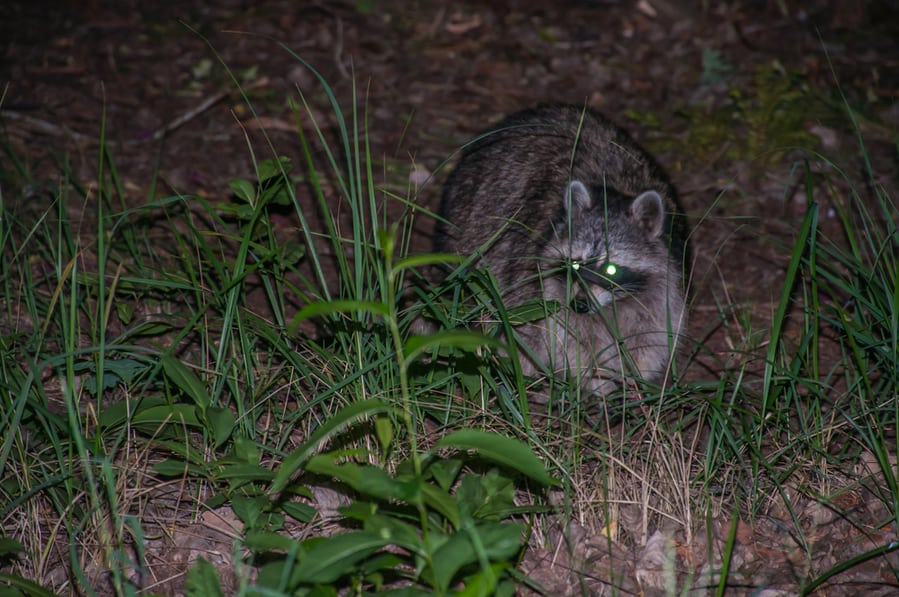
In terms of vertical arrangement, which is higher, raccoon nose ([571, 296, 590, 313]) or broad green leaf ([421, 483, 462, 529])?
broad green leaf ([421, 483, 462, 529])

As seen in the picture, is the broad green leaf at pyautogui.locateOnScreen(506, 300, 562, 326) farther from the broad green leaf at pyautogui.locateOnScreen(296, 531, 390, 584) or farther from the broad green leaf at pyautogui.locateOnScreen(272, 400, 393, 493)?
the broad green leaf at pyautogui.locateOnScreen(296, 531, 390, 584)

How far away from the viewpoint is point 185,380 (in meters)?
3.76

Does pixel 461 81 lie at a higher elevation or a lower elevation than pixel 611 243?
lower

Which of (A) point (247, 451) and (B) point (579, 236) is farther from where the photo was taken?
(B) point (579, 236)

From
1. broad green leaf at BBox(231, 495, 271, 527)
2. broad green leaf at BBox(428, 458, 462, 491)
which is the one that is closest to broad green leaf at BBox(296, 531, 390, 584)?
broad green leaf at BBox(428, 458, 462, 491)

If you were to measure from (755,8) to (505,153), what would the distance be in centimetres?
403

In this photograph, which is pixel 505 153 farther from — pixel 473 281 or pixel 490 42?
pixel 490 42

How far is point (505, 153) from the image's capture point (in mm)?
5531

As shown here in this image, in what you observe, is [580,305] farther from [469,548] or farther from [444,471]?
[469,548]

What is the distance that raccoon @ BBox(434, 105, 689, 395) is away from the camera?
4496 mm

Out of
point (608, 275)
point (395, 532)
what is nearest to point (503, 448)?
point (395, 532)

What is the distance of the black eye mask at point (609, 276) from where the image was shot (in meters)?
4.44

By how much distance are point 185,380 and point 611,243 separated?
6.83ft

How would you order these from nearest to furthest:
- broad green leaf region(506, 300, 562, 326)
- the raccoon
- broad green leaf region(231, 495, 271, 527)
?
broad green leaf region(231, 495, 271, 527) < broad green leaf region(506, 300, 562, 326) < the raccoon
